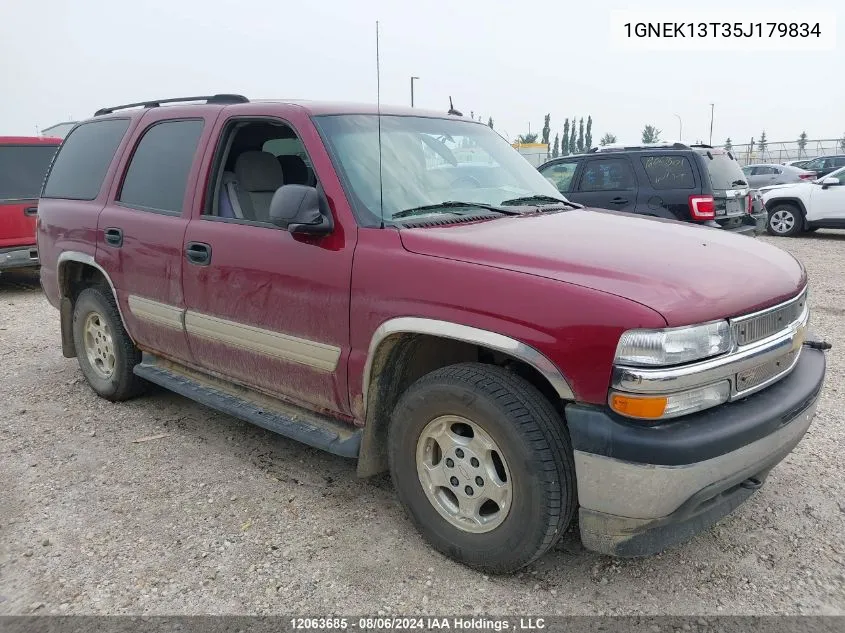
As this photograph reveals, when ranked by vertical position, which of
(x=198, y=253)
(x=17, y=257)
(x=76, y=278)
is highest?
(x=198, y=253)

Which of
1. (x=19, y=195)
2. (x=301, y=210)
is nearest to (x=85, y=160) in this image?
(x=301, y=210)

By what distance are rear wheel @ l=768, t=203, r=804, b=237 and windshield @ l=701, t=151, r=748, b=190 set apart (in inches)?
207

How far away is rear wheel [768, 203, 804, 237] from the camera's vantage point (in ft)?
46.2

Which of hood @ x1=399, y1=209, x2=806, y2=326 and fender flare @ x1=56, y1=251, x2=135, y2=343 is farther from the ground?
hood @ x1=399, y1=209, x2=806, y2=326

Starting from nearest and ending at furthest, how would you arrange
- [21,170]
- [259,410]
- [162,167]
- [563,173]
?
[259,410], [162,167], [21,170], [563,173]

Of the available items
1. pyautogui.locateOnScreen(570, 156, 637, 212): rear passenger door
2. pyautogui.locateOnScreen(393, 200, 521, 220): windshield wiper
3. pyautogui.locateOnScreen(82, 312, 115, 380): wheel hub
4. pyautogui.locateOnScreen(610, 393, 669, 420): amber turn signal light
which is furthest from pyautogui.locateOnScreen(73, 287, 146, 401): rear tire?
pyautogui.locateOnScreen(570, 156, 637, 212): rear passenger door

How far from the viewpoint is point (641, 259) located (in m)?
2.67

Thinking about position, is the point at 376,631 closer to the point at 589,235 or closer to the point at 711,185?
the point at 589,235

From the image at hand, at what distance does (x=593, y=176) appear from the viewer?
384 inches

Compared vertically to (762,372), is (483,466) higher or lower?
lower

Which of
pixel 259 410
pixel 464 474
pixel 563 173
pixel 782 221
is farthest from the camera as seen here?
pixel 782 221

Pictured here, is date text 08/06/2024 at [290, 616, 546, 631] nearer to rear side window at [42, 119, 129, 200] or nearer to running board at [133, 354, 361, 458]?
running board at [133, 354, 361, 458]

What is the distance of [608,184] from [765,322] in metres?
7.29

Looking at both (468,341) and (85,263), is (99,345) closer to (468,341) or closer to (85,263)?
(85,263)
